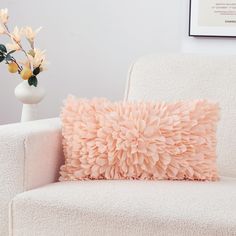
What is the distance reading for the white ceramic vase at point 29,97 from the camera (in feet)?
7.59

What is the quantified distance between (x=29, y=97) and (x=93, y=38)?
0.56 meters

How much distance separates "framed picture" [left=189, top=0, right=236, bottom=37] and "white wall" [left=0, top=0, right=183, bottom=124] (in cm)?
9

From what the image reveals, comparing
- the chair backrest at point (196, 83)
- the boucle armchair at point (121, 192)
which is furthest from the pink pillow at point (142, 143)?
the chair backrest at point (196, 83)

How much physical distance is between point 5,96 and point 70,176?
4.03 feet

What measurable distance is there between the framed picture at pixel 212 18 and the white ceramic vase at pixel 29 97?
750 mm

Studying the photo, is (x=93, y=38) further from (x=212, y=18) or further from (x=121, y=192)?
(x=121, y=192)

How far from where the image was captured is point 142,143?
1776 millimetres

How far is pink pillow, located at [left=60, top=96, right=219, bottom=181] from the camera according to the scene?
1783 mm

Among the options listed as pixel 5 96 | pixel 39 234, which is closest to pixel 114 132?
pixel 39 234

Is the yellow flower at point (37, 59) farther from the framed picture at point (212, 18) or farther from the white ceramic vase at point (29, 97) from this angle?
the framed picture at point (212, 18)

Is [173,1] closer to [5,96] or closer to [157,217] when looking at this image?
[5,96]

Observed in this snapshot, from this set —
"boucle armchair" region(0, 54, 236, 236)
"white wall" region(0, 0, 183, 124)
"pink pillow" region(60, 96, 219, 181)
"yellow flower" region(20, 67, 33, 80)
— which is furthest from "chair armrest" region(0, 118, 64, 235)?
"white wall" region(0, 0, 183, 124)

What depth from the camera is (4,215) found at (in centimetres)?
172

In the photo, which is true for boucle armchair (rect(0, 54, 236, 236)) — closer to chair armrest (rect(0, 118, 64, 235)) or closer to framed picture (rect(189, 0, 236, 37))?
chair armrest (rect(0, 118, 64, 235))
